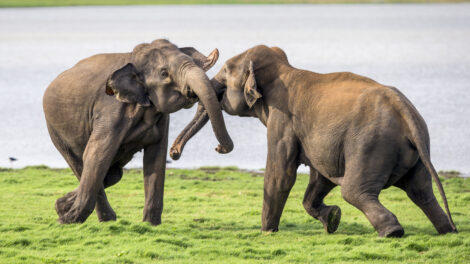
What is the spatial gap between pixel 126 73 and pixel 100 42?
60.0 m

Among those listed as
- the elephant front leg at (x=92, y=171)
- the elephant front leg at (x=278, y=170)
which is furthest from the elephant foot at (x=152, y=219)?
the elephant front leg at (x=278, y=170)

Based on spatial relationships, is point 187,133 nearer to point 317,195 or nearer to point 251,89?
point 251,89

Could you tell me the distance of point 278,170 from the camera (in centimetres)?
Result: 1210

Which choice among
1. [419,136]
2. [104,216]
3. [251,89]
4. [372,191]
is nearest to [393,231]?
[372,191]

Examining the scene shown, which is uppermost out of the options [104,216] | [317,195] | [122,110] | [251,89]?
[251,89]

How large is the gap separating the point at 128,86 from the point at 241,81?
5.06 feet

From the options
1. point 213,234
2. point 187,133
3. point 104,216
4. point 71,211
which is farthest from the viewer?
point 104,216

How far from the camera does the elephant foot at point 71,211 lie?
12.1 m

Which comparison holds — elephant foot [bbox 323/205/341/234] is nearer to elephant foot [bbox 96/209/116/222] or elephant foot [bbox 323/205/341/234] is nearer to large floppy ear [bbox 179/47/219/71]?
large floppy ear [bbox 179/47/219/71]

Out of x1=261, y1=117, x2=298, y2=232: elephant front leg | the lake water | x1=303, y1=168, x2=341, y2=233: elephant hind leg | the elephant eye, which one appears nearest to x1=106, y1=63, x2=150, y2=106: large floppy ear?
the elephant eye

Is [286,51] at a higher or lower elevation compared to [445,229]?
lower

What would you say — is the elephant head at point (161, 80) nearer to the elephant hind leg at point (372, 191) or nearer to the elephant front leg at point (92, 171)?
the elephant front leg at point (92, 171)

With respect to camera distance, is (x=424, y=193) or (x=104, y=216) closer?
(x=424, y=193)

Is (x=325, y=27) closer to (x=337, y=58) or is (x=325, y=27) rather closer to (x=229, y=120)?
(x=337, y=58)
